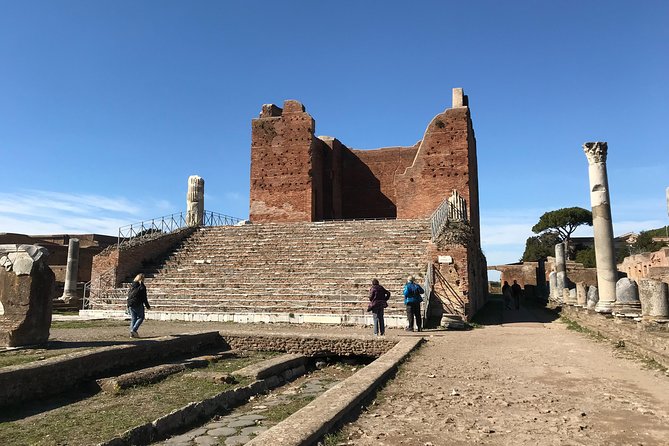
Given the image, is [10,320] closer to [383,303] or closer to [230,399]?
[230,399]

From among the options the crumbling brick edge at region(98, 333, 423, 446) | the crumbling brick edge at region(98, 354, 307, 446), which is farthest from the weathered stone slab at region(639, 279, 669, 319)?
the crumbling brick edge at region(98, 354, 307, 446)

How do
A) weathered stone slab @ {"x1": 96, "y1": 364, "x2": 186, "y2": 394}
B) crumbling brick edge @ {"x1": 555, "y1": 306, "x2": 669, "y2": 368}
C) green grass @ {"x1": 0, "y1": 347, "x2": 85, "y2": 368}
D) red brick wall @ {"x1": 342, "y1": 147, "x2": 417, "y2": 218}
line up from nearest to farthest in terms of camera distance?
green grass @ {"x1": 0, "y1": 347, "x2": 85, "y2": 368}
weathered stone slab @ {"x1": 96, "y1": 364, "x2": 186, "y2": 394}
crumbling brick edge @ {"x1": 555, "y1": 306, "x2": 669, "y2": 368}
red brick wall @ {"x1": 342, "y1": 147, "x2": 417, "y2": 218}

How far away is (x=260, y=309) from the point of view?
1388 cm

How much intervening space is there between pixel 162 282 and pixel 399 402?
44.4ft

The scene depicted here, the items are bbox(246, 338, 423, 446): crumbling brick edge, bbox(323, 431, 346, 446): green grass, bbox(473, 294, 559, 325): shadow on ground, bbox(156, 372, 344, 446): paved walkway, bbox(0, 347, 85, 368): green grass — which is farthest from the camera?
bbox(473, 294, 559, 325): shadow on ground

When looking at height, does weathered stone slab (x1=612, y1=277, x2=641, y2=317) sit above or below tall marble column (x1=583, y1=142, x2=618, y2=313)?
below

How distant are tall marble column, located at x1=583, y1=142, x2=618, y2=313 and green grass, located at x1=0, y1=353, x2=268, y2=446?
998cm

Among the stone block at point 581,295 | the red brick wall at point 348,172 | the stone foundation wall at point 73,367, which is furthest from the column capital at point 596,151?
the stone foundation wall at point 73,367

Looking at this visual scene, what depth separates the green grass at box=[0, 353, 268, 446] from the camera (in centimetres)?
459

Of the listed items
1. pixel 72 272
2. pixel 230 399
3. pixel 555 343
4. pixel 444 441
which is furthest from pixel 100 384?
pixel 72 272

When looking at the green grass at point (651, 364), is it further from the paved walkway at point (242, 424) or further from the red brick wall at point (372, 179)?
the red brick wall at point (372, 179)

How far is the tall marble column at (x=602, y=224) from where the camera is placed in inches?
491

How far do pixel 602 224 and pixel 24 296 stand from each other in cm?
1313

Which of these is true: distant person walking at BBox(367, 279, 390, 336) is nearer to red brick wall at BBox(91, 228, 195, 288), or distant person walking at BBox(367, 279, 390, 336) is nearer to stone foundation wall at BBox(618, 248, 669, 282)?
red brick wall at BBox(91, 228, 195, 288)
